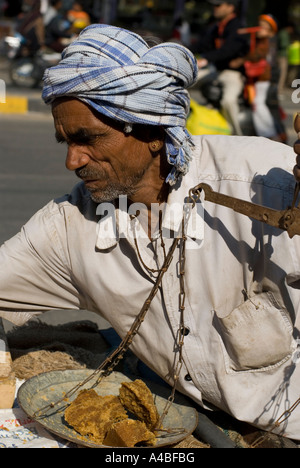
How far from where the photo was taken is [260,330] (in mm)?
2400

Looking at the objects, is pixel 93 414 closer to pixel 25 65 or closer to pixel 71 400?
pixel 71 400

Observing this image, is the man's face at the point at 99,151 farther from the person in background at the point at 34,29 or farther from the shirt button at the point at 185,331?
the person in background at the point at 34,29

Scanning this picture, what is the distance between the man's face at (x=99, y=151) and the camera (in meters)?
2.40

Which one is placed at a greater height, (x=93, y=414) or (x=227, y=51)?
(x=227, y=51)

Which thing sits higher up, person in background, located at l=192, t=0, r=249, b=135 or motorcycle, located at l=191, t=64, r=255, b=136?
person in background, located at l=192, t=0, r=249, b=135

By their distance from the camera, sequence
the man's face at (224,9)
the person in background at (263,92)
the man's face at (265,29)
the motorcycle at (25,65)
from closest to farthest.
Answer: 1. the person in background at (263,92)
2. the man's face at (265,29)
3. the man's face at (224,9)
4. the motorcycle at (25,65)

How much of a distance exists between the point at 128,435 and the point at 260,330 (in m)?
0.53

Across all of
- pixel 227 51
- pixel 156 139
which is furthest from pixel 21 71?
pixel 156 139

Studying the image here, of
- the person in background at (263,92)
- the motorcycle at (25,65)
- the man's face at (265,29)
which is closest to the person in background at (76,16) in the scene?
the motorcycle at (25,65)

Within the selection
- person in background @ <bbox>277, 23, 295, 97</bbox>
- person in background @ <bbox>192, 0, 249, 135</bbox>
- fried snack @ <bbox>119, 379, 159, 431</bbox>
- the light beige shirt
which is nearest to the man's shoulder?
the light beige shirt

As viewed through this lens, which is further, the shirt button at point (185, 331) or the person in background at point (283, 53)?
the person in background at point (283, 53)

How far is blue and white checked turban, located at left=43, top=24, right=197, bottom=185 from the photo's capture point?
2.35 metres

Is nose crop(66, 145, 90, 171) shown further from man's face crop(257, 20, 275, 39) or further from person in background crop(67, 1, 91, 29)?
person in background crop(67, 1, 91, 29)

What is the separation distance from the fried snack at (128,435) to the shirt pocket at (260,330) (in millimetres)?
393
